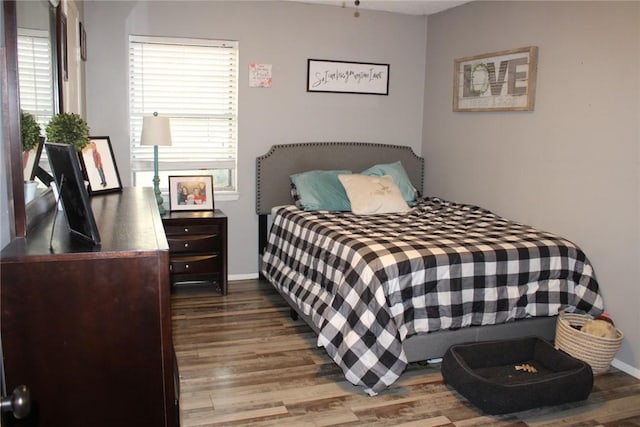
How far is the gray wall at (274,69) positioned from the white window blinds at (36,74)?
78.0 inches

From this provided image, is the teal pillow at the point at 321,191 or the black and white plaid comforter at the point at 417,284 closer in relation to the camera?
the black and white plaid comforter at the point at 417,284

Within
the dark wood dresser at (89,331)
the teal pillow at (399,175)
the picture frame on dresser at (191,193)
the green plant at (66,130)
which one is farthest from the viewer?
the teal pillow at (399,175)

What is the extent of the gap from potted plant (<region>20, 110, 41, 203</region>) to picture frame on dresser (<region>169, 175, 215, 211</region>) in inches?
96.7

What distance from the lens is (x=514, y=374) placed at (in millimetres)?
2848

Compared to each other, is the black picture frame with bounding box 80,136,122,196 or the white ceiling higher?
the white ceiling

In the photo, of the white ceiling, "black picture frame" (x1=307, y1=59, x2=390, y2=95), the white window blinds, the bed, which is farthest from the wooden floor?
the white ceiling

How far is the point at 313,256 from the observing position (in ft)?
11.3

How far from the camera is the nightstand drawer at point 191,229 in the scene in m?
4.08

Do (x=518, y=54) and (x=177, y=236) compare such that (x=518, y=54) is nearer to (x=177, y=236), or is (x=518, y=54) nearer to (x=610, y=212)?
(x=610, y=212)

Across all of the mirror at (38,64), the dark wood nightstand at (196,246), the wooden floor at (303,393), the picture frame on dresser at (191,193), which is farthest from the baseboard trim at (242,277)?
the mirror at (38,64)

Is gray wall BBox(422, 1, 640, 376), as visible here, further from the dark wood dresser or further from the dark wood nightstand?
the dark wood dresser

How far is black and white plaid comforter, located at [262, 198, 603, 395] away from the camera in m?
2.71

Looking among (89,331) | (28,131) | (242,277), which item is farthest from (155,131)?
(89,331)

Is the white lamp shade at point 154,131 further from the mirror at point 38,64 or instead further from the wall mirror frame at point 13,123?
the wall mirror frame at point 13,123
